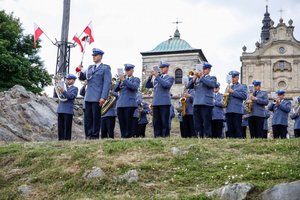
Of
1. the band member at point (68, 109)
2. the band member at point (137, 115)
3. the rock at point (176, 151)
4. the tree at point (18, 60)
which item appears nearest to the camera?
the rock at point (176, 151)

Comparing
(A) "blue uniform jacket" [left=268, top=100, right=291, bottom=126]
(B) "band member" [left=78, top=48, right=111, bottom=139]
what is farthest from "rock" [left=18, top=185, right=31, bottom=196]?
(A) "blue uniform jacket" [left=268, top=100, right=291, bottom=126]

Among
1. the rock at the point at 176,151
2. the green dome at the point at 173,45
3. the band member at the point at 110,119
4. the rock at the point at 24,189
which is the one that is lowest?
the rock at the point at 24,189

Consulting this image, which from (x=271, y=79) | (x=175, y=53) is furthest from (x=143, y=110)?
(x=271, y=79)

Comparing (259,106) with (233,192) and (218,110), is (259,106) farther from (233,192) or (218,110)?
(233,192)

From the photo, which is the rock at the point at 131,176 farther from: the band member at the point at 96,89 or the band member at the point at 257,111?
the band member at the point at 257,111

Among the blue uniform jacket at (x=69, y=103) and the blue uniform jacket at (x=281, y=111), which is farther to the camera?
the blue uniform jacket at (x=281, y=111)

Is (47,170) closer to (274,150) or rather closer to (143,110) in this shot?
(274,150)

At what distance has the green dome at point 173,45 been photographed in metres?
56.3

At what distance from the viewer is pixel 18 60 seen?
98.7 ft

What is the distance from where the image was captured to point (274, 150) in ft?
27.8

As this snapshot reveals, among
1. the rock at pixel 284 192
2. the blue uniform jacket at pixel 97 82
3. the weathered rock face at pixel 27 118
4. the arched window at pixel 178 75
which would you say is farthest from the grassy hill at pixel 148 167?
the arched window at pixel 178 75

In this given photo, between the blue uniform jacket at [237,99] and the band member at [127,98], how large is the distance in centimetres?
211

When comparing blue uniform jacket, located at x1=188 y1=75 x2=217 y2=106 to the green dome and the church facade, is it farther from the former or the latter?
the green dome

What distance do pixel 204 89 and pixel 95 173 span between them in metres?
4.29
